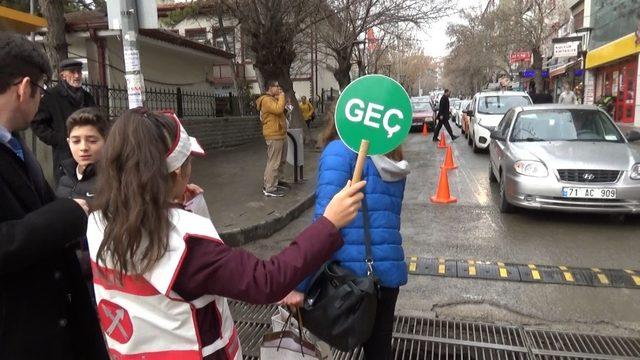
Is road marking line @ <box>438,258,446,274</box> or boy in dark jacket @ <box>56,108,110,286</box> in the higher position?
boy in dark jacket @ <box>56,108,110,286</box>

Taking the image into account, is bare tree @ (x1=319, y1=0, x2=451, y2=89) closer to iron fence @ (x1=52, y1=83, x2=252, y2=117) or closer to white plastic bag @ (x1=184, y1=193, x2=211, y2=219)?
iron fence @ (x1=52, y1=83, x2=252, y2=117)

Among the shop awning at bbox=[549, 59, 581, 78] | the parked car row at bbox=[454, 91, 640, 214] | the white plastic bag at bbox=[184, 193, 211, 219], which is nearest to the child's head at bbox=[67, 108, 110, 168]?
the white plastic bag at bbox=[184, 193, 211, 219]

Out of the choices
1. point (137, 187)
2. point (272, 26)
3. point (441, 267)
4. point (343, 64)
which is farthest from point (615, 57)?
point (137, 187)

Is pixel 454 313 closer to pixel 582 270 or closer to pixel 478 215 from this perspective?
pixel 582 270

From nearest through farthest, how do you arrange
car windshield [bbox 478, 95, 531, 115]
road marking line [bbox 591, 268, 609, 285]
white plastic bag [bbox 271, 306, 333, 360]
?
1. white plastic bag [bbox 271, 306, 333, 360]
2. road marking line [bbox 591, 268, 609, 285]
3. car windshield [bbox 478, 95, 531, 115]

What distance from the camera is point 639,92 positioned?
61.4 ft

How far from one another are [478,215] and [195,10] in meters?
18.3

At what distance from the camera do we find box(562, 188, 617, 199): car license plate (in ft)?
21.1

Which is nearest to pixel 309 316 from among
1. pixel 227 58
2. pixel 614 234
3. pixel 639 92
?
pixel 614 234

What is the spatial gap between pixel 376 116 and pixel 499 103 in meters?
14.2

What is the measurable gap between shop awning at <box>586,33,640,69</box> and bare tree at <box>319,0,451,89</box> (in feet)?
23.3

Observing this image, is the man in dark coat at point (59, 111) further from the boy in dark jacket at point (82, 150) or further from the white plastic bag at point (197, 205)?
the white plastic bag at point (197, 205)

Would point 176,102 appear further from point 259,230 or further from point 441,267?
point 441,267

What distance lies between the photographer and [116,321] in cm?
168
